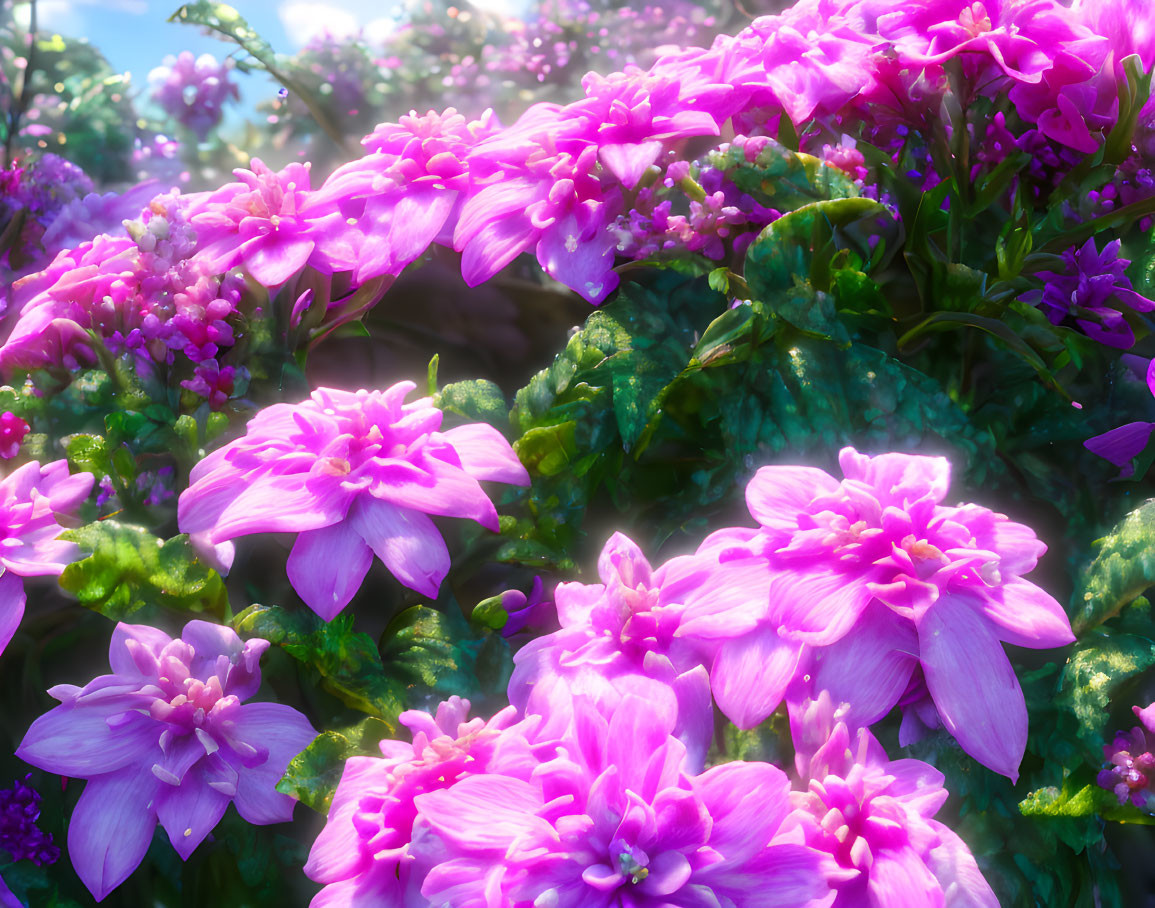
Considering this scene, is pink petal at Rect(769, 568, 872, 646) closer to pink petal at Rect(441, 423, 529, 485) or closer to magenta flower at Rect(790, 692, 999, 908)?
magenta flower at Rect(790, 692, 999, 908)

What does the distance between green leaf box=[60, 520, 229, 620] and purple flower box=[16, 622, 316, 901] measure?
0.09 feet

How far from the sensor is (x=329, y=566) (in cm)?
54

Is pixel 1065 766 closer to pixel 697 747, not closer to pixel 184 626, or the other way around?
pixel 697 747

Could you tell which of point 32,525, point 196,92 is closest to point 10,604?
point 32,525

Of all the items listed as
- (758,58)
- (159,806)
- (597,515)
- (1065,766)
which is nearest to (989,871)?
(1065,766)

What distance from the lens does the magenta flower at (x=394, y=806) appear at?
484mm

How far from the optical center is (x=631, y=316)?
Answer: 0.68m

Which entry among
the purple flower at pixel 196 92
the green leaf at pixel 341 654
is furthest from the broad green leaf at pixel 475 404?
the purple flower at pixel 196 92

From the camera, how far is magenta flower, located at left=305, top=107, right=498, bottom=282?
70 centimetres

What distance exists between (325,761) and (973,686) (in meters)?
0.34

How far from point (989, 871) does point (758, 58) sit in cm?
57

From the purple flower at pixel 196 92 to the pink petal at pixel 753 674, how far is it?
2058 mm

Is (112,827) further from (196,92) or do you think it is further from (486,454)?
(196,92)

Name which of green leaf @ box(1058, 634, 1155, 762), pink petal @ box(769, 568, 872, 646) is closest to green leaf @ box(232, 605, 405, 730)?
pink petal @ box(769, 568, 872, 646)
